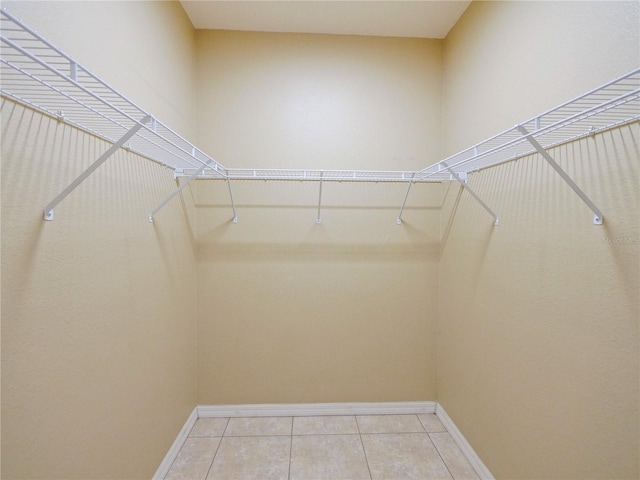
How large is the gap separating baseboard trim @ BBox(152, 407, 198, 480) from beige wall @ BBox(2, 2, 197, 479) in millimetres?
51

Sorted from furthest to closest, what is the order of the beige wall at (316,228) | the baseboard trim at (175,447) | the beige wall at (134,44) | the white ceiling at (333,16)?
the beige wall at (316,228) → the white ceiling at (333,16) → the baseboard trim at (175,447) → the beige wall at (134,44)

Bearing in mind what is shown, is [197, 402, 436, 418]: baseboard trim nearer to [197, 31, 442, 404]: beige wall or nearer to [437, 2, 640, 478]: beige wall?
[197, 31, 442, 404]: beige wall

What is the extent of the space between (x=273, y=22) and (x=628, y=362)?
7.41ft

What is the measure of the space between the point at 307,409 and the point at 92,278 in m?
1.57

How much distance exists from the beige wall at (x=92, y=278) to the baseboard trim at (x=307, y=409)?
34 cm

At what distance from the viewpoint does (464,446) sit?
1.67 m

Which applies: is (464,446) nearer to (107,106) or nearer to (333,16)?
(107,106)

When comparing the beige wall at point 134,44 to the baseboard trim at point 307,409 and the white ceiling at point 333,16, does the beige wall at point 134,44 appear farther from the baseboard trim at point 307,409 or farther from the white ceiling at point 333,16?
the baseboard trim at point 307,409

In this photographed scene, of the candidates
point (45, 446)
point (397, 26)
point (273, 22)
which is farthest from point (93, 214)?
point (397, 26)

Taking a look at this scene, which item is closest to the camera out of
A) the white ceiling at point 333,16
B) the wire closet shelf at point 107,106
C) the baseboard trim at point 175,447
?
the wire closet shelf at point 107,106

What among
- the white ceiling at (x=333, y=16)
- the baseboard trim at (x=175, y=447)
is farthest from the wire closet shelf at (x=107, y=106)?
the baseboard trim at (x=175, y=447)

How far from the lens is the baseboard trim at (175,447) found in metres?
1.47

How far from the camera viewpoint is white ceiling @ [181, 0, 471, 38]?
1.65 meters

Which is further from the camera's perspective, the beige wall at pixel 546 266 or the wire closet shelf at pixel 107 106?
the beige wall at pixel 546 266
